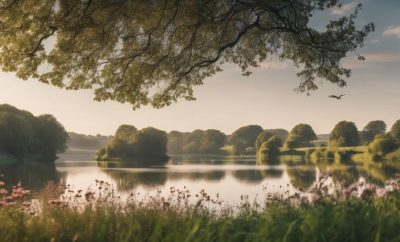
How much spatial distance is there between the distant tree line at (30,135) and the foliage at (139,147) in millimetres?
22380

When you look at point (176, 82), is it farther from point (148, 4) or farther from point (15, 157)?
point (15, 157)

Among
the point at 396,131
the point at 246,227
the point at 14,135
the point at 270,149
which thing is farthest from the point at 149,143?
the point at 246,227

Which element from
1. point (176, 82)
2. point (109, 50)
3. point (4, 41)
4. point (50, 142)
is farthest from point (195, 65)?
point (50, 142)

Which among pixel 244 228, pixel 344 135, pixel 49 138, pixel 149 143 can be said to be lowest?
pixel 244 228

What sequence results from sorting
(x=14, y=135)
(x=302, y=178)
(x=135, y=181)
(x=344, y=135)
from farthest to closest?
(x=344, y=135)
(x=14, y=135)
(x=302, y=178)
(x=135, y=181)

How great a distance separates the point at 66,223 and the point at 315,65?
1490cm

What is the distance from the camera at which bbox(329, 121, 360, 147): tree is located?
139500 millimetres

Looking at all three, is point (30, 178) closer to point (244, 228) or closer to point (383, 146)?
point (244, 228)

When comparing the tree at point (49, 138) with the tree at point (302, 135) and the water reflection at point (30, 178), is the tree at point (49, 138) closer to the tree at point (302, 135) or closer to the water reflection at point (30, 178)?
the water reflection at point (30, 178)

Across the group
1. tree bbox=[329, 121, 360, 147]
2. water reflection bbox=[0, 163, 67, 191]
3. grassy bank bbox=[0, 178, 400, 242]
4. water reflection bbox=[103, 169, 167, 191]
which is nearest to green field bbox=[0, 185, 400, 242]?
grassy bank bbox=[0, 178, 400, 242]

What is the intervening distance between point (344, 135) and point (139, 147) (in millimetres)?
63372

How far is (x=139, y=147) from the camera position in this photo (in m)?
132

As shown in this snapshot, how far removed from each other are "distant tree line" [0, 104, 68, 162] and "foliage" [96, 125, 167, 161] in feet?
73.4

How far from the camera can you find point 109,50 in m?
17.6
